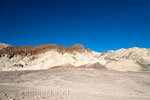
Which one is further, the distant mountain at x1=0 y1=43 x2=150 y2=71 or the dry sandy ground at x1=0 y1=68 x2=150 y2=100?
the distant mountain at x1=0 y1=43 x2=150 y2=71

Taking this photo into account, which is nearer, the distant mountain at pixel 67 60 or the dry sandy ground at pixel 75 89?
the dry sandy ground at pixel 75 89

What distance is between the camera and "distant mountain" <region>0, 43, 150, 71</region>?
29.6 m

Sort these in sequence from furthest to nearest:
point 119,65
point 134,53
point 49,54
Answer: point 49,54
point 134,53
point 119,65

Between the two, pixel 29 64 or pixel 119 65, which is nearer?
pixel 119 65

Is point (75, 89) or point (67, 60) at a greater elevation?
point (67, 60)

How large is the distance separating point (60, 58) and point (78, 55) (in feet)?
29.3

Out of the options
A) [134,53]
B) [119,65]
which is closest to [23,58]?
[119,65]

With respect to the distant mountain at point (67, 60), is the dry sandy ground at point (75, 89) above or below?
below

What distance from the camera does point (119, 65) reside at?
29.1 metres

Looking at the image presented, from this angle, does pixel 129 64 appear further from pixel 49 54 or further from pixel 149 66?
pixel 49 54

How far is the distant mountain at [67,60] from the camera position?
97.2ft

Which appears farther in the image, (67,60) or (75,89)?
(67,60)

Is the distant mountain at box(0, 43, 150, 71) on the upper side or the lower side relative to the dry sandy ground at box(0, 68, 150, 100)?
upper

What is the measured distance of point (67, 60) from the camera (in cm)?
3719
